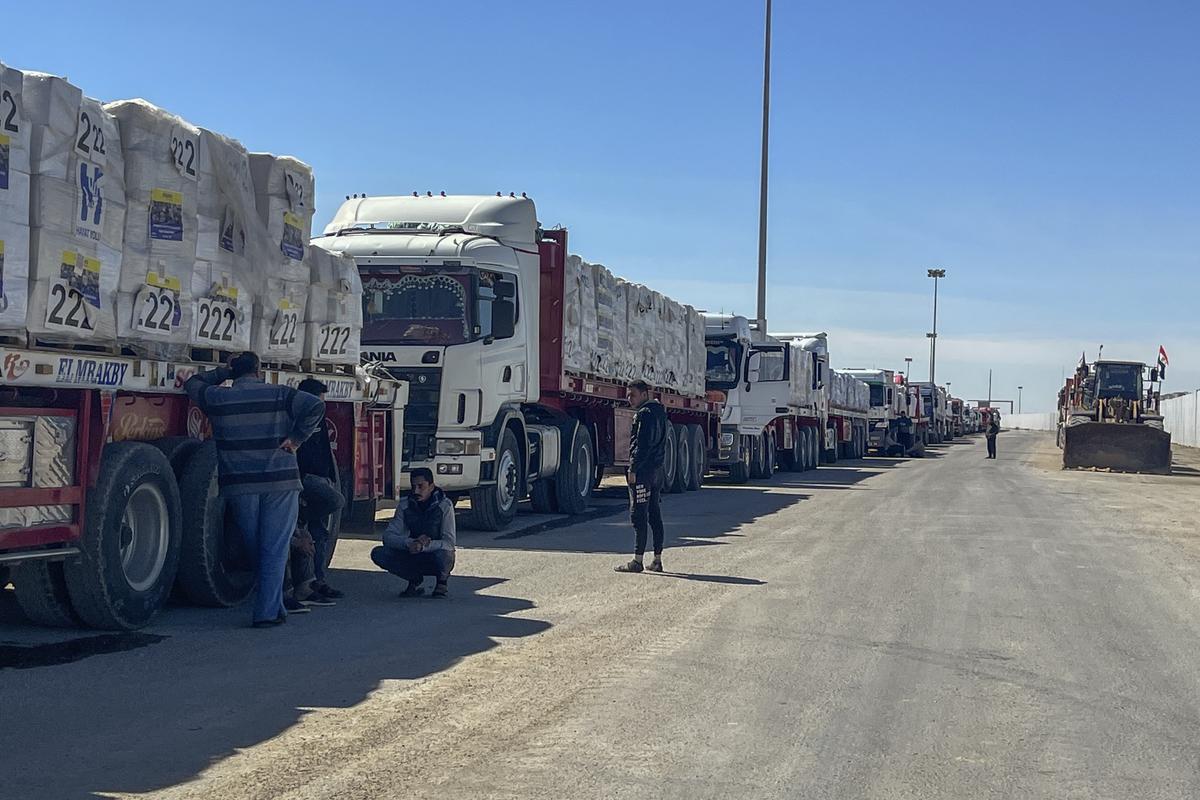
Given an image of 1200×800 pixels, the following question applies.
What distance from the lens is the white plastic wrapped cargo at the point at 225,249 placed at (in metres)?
9.30

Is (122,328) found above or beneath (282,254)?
beneath

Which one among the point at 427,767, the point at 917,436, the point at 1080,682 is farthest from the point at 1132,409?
the point at 427,767

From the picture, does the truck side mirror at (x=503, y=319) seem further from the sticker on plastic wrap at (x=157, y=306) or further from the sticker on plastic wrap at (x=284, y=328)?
the sticker on plastic wrap at (x=157, y=306)

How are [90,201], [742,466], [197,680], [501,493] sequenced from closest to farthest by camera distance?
[197,680] < [90,201] < [501,493] < [742,466]

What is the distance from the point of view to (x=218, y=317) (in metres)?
9.52

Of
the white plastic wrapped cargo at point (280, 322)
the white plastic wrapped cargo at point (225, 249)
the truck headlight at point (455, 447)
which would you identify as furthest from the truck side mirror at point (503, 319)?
the white plastic wrapped cargo at point (225, 249)

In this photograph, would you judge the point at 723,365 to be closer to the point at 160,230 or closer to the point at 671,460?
the point at 671,460

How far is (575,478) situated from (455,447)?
3.81 metres

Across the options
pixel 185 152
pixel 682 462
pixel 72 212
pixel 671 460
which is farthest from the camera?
pixel 682 462

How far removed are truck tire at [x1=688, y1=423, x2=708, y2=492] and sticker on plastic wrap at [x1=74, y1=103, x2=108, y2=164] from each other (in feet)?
59.2

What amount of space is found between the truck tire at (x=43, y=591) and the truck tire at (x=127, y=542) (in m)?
0.09

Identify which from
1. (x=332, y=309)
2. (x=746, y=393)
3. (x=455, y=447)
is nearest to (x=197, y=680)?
(x=332, y=309)

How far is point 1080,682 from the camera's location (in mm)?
7516

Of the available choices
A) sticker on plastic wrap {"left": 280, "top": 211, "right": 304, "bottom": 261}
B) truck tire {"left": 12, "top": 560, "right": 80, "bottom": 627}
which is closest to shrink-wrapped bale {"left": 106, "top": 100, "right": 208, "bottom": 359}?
sticker on plastic wrap {"left": 280, "top": 211, "right": 304, "bottom": 261}
